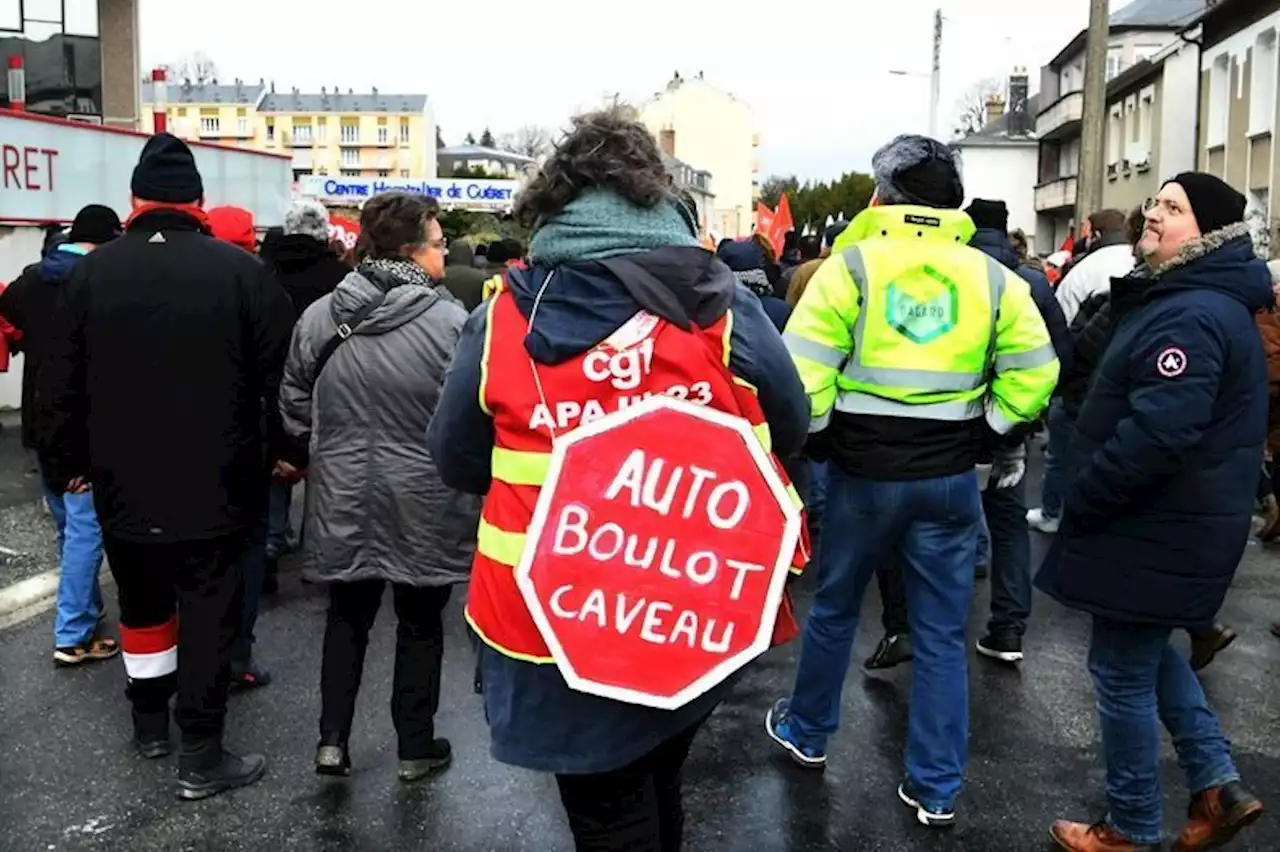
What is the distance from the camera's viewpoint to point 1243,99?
27.8m

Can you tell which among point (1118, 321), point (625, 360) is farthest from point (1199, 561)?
point (625, 360)

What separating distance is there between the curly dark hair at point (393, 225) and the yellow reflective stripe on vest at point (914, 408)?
5.01 ft

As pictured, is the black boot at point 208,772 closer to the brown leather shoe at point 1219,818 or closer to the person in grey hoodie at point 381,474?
the person in grey hoodie at point 381,474

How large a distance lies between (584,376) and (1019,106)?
66.1m

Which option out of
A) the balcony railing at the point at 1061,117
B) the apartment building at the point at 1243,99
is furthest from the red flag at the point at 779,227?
the balcony railing at the point at 1061,117

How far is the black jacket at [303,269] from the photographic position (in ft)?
20.1

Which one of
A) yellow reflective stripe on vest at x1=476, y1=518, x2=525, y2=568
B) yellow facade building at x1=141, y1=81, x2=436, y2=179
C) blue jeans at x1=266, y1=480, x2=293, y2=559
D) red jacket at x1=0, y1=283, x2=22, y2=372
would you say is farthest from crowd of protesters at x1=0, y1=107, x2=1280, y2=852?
yellow facade building at x1=141, y1=81, x2=436, y2=179

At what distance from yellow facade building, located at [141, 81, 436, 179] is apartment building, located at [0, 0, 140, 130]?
94.9m

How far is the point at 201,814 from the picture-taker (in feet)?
13.5

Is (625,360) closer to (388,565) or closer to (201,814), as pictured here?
(388,565)

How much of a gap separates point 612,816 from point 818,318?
179 centimetres

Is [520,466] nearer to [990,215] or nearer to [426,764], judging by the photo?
[426,764]

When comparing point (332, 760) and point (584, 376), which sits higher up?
point (584, 376)

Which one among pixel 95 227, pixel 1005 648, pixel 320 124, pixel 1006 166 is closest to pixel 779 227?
pixel 1005 648
